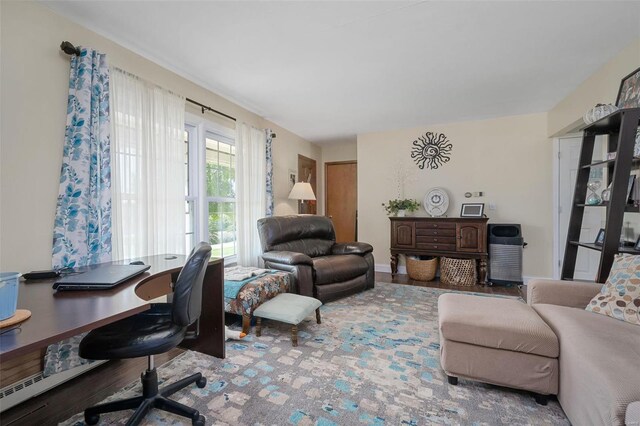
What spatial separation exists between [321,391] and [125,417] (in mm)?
1043

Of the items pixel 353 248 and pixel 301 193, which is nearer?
pixel 353 248

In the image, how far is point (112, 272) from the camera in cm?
148

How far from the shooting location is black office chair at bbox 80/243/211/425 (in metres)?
1.26

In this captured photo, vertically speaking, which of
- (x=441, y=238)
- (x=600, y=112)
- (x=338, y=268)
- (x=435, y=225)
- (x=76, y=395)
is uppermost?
(x=600, y=112)

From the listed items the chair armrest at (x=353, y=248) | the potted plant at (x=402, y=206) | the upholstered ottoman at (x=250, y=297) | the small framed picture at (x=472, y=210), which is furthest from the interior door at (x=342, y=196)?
the upholstered ottoman at (x=250, y=297)

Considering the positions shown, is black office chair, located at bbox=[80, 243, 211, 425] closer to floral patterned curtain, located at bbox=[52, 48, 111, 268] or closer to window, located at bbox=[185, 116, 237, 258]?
floral patterned curtain, located at bbox=[52, 48, 111, 268]

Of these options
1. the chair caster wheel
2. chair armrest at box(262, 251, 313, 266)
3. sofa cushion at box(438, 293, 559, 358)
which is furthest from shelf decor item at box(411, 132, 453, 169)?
the chair caster wheel

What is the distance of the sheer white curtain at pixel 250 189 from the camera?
11.6ft

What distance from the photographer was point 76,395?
1667 mm

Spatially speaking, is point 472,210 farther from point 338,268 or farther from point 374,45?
point 374,45

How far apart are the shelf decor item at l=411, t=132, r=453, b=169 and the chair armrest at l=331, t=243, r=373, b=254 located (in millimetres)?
1777

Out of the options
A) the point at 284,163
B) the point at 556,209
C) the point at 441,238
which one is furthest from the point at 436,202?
the point at 284,163

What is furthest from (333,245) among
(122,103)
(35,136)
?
(35,136)

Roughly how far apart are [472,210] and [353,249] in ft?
6.26
